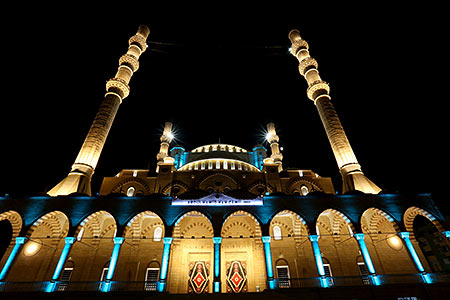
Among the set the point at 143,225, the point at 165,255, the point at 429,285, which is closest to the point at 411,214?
the point at 429,285

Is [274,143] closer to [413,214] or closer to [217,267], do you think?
[413,214]

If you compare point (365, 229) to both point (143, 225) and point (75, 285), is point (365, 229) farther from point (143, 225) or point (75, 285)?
point (75, 285)

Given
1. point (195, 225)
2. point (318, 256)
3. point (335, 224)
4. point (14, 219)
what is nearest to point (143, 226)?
point (195, 225)

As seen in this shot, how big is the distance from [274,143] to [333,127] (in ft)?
41.3

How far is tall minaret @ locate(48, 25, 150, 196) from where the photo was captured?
67.6 feet

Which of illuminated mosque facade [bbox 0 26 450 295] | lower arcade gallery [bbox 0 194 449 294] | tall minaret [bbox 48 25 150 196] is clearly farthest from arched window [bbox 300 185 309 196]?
tall minaret [bbox 48 25 150 196]

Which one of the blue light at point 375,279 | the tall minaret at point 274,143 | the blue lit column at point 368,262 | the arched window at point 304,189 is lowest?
the blue light at point 375,279

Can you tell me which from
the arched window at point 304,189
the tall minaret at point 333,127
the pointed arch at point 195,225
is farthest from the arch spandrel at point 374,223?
the pointed arch at point 195,225

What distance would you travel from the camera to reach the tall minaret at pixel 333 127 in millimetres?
21688

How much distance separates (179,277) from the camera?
738 inches

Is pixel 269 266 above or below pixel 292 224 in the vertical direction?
below

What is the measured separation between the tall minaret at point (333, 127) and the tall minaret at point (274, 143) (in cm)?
954

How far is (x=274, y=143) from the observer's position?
37.6 meters

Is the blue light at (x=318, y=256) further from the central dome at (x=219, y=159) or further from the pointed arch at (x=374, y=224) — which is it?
the central dome at (x=219, y=159)
